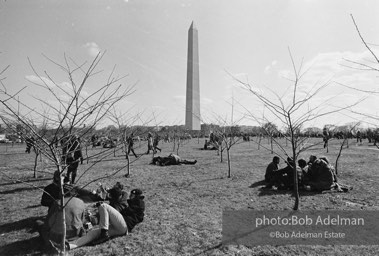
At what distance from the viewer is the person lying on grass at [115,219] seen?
3.68m

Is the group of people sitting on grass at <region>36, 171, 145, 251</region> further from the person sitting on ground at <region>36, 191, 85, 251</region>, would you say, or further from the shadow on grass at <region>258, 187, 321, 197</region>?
the shadow on grass at <region>258, 187, 321, 197</region>

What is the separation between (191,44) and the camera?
35562 millimetres

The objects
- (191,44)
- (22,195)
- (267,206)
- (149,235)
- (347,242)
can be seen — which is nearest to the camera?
(347,242)

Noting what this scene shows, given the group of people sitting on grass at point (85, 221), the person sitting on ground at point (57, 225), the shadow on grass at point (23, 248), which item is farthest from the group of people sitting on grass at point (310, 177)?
the shadow on grass at point (23, 248)

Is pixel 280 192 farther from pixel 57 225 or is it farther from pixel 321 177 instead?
pixel 57 225

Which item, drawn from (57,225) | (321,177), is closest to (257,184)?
(321,177)

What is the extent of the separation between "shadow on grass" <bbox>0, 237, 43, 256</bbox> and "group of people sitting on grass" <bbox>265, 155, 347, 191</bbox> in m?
5.83

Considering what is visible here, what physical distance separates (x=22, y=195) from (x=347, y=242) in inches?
304

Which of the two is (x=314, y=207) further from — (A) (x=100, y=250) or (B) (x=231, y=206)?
(A) (x=100, y=250)

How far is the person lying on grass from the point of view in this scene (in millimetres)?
3676

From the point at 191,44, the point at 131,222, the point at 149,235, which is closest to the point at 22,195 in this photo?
the point at 131,222

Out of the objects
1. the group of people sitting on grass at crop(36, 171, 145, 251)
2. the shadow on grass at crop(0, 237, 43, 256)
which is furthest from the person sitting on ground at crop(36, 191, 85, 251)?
the shadow on grass at crop(0, 237, 43, 256)

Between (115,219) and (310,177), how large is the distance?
19.0 ft

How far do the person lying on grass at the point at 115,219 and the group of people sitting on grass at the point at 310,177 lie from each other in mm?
4213
